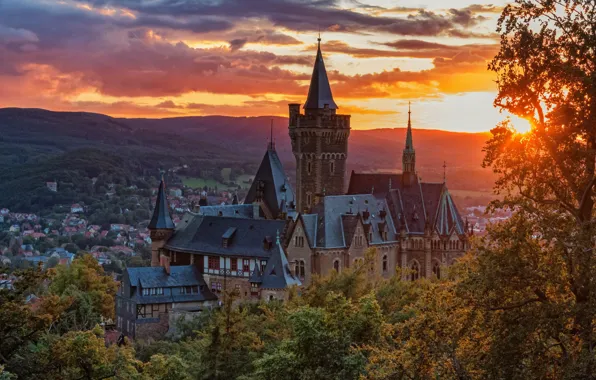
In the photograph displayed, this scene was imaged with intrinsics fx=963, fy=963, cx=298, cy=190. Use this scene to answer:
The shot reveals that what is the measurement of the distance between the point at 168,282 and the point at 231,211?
12.3m

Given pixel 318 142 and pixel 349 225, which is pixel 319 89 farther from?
pixel 349 225

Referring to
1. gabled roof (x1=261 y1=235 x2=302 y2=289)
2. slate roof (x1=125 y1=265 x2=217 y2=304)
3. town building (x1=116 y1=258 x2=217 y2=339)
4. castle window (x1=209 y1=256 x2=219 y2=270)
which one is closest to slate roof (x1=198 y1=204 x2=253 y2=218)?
castle window (x1=209 y1=256 x2=219 y2=270)

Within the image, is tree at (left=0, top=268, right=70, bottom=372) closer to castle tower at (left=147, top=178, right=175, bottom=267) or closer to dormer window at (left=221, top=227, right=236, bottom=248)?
dormer window at (left=221, top=227, right=236, bottom=248)

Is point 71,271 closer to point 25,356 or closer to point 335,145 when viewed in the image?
point 335,145

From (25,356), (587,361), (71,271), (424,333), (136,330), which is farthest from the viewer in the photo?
(71,271)

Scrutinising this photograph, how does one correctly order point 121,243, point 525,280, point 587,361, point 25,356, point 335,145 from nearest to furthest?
point 587,361, point 525,280, point 25,356, point 335,145, point 121,243

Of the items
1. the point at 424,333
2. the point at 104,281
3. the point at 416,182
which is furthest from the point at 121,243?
the point at 424,333

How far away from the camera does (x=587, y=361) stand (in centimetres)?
1945

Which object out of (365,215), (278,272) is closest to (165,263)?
(278,272)

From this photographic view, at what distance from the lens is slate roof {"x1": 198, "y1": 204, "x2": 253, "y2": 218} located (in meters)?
83.6

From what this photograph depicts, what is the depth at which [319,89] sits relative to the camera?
85000mm

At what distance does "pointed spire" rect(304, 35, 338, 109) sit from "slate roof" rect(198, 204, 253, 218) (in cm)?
1042

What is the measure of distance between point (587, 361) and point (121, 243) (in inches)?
6253

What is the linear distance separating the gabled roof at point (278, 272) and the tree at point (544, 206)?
156 feet
